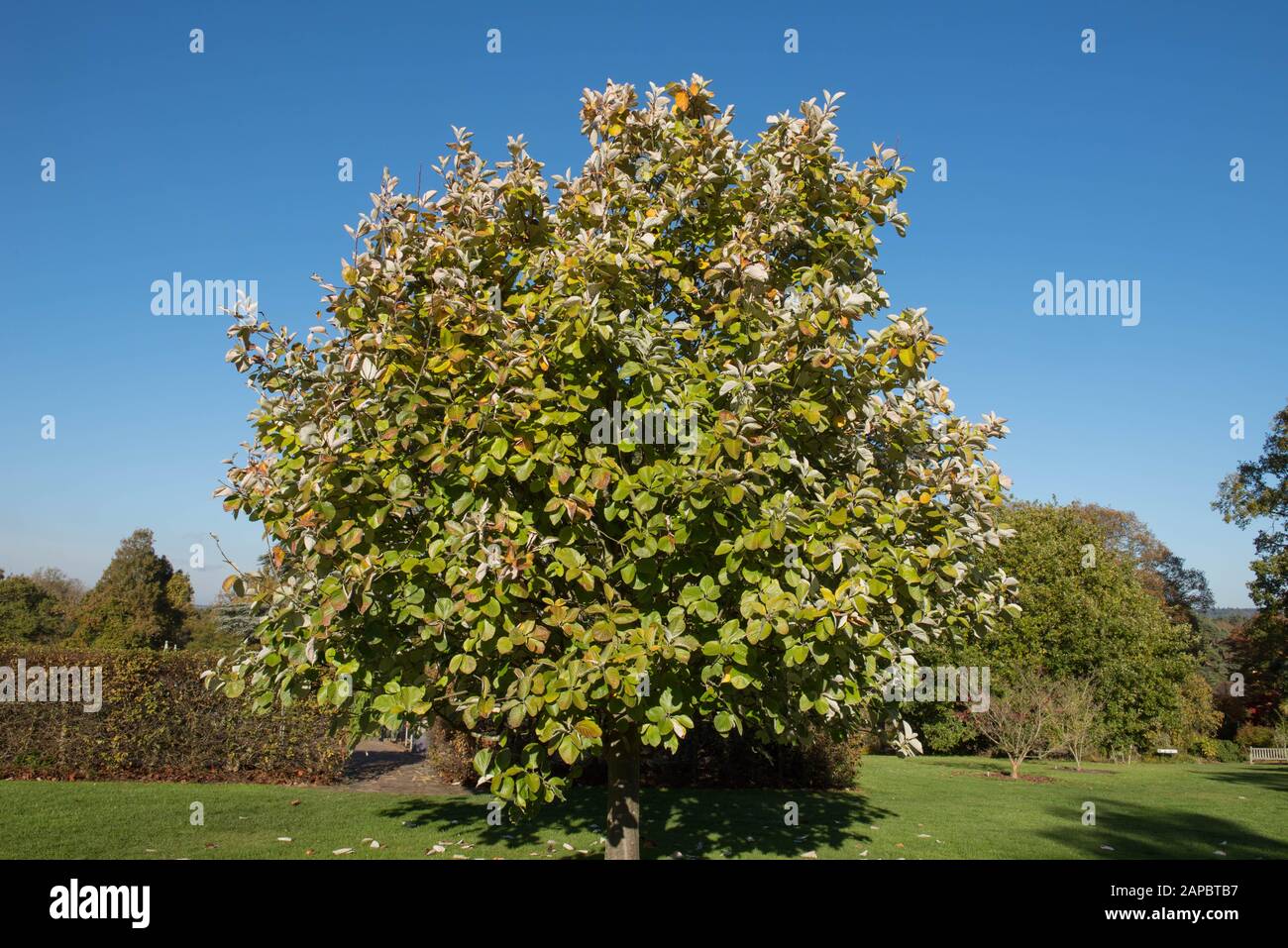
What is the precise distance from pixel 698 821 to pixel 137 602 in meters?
35.2

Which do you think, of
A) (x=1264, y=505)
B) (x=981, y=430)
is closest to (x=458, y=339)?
(x=981, y=430)

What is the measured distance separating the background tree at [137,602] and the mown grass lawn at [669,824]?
79.7ft

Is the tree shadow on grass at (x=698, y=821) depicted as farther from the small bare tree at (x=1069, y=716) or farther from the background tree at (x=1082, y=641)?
the background tree at (x=1082, y=641)

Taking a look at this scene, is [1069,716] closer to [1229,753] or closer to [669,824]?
[1229,753]

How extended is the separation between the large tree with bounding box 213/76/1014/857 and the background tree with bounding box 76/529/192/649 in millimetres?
34807

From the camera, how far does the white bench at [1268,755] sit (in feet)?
106

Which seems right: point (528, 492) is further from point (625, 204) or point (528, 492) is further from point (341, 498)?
point (625, 204)

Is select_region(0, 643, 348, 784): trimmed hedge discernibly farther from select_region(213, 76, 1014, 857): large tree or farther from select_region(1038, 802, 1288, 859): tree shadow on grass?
select_region(1038, 802, 1288, 859): tree shadow on grass

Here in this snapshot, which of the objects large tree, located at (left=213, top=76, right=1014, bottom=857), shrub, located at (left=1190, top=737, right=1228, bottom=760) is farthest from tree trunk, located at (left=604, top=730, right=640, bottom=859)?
shrub, located at (left=1190, top=737, right=1228, bottom=760)

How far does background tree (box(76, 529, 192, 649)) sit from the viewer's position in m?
35.9

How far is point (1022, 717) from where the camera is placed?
867 inches

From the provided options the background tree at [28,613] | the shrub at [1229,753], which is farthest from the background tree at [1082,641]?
the background tree at [28,613]

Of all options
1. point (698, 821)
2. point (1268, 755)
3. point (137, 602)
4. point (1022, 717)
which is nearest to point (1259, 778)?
point (1022, 717)
